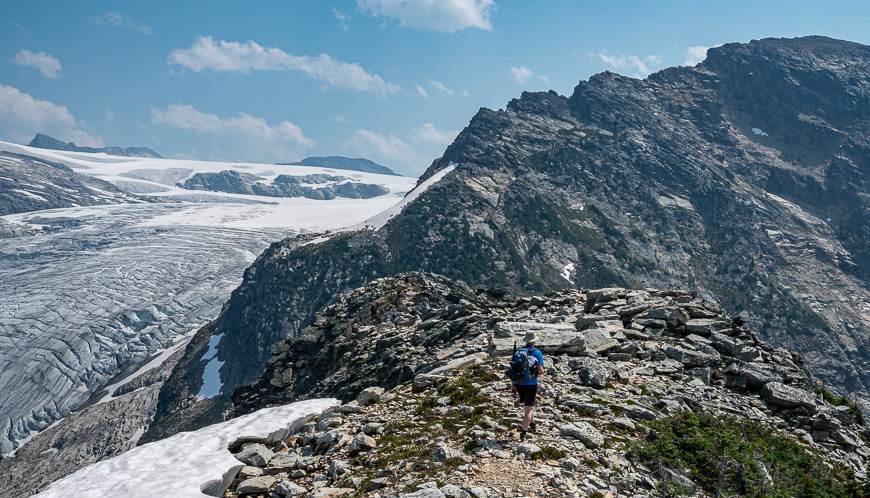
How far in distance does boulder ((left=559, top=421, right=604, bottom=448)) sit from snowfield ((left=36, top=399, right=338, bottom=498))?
32.2ft

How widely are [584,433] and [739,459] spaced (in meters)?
4.78

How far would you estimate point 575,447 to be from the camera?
1641 centimetres

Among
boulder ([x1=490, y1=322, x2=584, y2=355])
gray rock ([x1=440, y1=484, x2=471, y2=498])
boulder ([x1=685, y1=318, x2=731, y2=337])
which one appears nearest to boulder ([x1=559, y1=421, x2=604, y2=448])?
gray rock ([x1=440, y1=484, x2=471, y2=498])

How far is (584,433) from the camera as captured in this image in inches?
670

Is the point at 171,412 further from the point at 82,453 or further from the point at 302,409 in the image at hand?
the point at 302,409

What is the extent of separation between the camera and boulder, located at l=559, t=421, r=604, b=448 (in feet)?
54.9

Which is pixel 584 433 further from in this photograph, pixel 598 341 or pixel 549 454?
pixel 598 341

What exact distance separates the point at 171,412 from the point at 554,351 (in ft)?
566

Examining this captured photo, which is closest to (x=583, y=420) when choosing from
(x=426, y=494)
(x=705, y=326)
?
(x=426, y=494)

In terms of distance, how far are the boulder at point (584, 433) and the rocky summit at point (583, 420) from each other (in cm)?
6

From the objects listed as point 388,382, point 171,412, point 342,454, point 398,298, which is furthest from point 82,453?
point 342,454

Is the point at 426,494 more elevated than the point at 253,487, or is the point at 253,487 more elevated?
the point at 426,494

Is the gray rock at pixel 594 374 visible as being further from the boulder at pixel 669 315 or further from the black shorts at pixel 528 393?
the boulder at pixel 669 315

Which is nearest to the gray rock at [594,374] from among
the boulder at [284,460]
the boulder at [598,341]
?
the boulder at [598,341]
